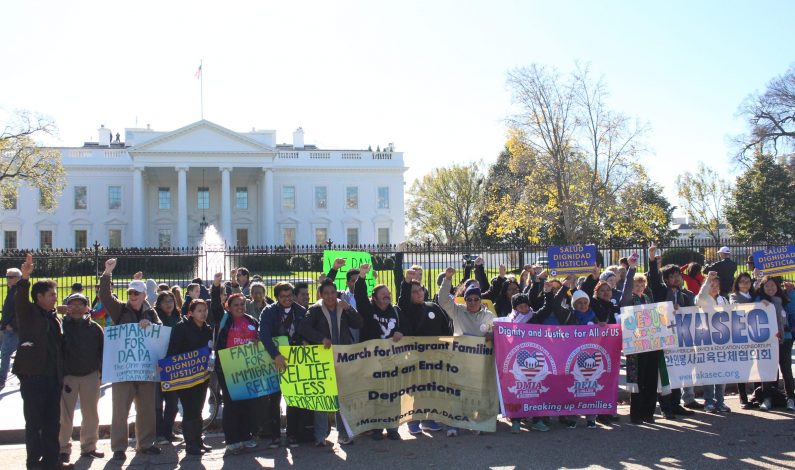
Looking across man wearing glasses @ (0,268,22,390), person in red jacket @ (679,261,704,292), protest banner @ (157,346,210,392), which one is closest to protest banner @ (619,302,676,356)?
person in red jacket @ (679,261,704,292)

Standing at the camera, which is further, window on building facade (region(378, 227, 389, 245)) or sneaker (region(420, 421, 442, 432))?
window on building facade (region(378, 227, 389, 245))

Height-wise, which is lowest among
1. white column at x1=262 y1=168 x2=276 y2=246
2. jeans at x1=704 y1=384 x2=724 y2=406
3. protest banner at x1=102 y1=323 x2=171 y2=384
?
jeans at x1=704 y1=384 x2=724 y2=406

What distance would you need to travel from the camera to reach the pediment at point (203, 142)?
180 feet

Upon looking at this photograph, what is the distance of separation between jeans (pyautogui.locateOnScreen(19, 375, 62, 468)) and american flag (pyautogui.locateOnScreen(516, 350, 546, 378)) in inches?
198

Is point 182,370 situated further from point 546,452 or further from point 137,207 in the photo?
point 137,207

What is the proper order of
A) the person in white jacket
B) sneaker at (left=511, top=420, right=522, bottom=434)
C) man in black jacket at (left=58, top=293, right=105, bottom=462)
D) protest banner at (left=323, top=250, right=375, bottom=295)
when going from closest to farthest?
1. man in black jacket at (left=58, top=293, right=105, bottom=462)
2. sneaker at (left=511, top=420, right=522, bottom=434)
3. the person in white jacket
4. protest banner at (left=323, top=250, right=375, bottom=295)

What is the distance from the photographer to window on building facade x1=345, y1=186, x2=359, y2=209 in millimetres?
61688

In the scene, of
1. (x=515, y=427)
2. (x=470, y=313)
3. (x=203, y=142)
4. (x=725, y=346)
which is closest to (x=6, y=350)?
(x=470, y=313)

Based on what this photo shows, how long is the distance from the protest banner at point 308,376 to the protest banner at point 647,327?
11.8 ft

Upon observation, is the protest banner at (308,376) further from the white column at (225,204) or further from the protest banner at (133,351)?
the white column at (225,204)

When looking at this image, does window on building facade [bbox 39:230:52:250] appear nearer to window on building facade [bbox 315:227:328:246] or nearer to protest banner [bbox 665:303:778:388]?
window on building facade [bbox 315:227:328:246]

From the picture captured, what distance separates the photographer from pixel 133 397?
24.8ft

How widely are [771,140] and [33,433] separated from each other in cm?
4842

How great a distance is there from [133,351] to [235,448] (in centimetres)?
153
